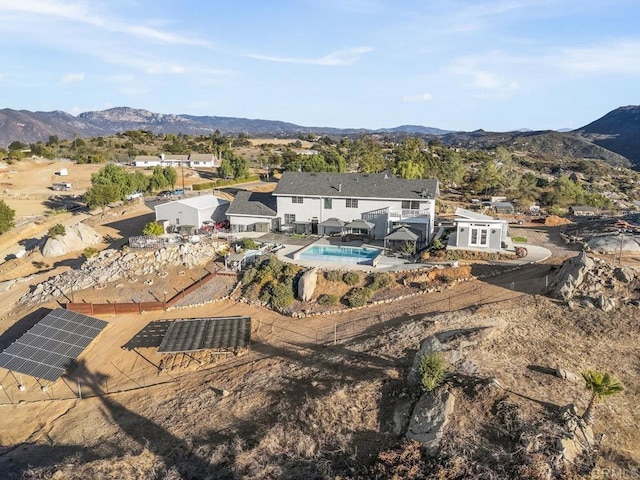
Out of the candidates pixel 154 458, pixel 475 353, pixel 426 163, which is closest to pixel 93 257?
pixel 154 458

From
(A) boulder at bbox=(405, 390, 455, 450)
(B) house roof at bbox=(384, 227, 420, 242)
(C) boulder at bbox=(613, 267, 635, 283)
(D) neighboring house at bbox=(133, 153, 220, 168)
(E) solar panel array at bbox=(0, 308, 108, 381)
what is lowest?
(E) solar panel array at bbox=(0, 308, 108, 381)

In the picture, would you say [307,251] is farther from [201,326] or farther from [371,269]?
[201,326]

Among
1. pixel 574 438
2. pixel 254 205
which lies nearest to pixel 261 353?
pixel 574 438

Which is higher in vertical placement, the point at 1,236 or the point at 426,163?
the point at 426,163

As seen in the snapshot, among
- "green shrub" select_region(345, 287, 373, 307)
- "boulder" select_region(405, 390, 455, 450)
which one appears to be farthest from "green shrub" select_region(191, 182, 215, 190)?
"boulder" select_region(405, 390, 455, 450)

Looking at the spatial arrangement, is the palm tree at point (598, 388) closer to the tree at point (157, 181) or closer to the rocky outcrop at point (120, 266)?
the rocky outcrop at point (120, 266)

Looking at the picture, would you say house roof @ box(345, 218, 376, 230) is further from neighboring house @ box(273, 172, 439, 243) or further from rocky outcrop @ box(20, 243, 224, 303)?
rocky outcrop @ box(20, 243, 224, 303)

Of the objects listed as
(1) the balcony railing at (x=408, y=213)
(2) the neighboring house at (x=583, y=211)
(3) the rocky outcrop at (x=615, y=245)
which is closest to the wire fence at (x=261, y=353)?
(3) the rocky outcrop at (x=615, y=245)
